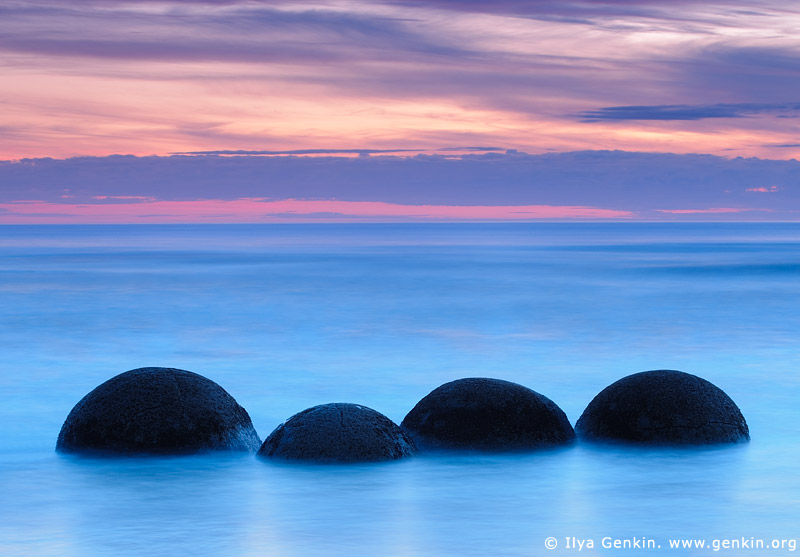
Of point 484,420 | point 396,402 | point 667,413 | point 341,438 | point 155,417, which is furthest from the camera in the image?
point 396,402

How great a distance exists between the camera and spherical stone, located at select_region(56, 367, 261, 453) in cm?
1053

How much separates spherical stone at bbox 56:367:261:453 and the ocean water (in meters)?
0.17

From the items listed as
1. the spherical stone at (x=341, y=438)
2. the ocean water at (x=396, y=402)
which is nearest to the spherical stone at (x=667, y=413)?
the ocean water at (x=396, y=402)

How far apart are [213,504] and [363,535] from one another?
1.61 metres

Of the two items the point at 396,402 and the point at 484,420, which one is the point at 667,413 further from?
the point at 396,402

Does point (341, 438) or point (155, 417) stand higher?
point (155, 417)

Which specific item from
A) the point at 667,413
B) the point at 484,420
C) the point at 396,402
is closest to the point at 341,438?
the point at 484,420

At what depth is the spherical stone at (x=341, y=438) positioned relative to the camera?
10.3 m

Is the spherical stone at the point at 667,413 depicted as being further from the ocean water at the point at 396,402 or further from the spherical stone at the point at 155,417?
the spherical stone at the point at 155,417

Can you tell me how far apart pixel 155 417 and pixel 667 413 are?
516cm

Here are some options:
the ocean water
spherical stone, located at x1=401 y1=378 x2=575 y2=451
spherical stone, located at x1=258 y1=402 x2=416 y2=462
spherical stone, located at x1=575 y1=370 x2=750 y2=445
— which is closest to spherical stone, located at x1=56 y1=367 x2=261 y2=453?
the ocean water

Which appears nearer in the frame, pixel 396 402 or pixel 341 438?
pixel 341 438

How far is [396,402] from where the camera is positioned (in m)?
17.0

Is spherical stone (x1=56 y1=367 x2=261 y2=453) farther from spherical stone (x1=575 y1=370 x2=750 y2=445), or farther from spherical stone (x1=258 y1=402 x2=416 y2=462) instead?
spherical stone (x1=575 y1=370 x2=750 y2=445)
